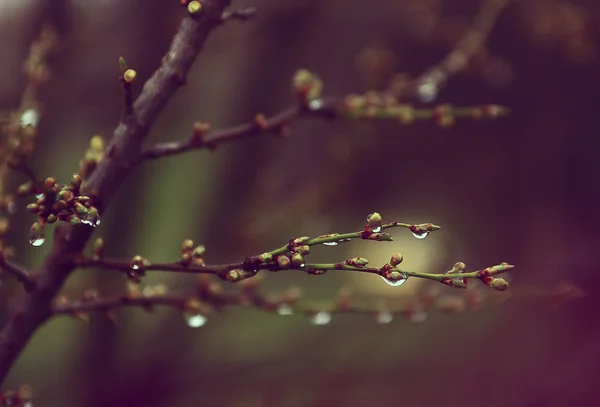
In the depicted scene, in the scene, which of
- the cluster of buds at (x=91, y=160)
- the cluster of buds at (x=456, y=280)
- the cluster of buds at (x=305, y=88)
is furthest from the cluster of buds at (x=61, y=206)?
the cluster of buds at (x=305, y=88)

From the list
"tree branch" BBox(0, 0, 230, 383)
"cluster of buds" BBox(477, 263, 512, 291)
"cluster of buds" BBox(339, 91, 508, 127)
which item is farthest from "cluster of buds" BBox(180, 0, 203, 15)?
"cluster of buds" BBox(477, 263, 512, 291)

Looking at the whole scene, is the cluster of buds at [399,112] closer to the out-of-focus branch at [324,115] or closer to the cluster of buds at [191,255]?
the out-of-focus branch at [324,115]

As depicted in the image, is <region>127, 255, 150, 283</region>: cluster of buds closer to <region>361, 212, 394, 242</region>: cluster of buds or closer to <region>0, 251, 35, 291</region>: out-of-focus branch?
<region>0, 251, 35, 291</region>: out-of-focus branch

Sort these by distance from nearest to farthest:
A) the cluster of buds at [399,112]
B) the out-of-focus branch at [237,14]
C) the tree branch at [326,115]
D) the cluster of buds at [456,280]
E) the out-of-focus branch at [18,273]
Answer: the cluster of buds at [456,280], the out-of-focus branch at [18,273], the out-of-focus branch at [237,14], the tree branch at [326,115], the cluster of buds at [399,112]

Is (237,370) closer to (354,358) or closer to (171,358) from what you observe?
(171,358)

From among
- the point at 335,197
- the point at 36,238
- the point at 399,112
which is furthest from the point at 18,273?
the point at 335,197

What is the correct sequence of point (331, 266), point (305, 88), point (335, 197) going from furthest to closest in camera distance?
point (335, 197) < point (305, 88) < point (331, 266)

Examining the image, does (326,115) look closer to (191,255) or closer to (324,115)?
(324,115)
